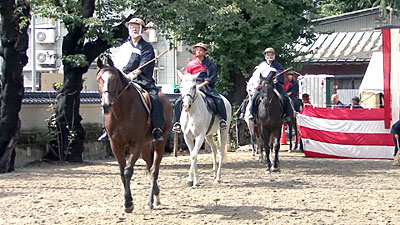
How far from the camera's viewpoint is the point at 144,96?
11.5 metres

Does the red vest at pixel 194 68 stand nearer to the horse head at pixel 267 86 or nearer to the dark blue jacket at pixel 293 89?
the horse head at pixel 267 86

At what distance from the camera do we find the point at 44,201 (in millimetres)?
12375

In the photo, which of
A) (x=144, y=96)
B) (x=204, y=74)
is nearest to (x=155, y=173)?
(x=144, y=96)

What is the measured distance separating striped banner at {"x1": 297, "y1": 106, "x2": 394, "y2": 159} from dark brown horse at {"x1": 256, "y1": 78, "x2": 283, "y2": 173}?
13.6 feet

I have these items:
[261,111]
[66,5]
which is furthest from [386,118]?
[66,5]

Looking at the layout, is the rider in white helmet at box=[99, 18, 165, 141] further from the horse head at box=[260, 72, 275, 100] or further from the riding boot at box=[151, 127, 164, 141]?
the horse head at box=[260, 72, 275, 100]

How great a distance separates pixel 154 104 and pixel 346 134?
34.5ft

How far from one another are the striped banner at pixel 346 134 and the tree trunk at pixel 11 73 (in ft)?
27.6

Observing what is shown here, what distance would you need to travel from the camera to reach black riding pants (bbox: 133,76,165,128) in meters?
11.6

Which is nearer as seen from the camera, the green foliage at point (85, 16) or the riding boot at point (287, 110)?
the green foliage at point (85, 16)

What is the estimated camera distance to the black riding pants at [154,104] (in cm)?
1159

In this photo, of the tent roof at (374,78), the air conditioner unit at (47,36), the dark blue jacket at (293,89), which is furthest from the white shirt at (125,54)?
the air conditioner unit at (47,36)

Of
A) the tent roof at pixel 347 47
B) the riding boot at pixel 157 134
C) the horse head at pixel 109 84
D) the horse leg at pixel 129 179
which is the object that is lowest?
the horse leg at pixel 129 179

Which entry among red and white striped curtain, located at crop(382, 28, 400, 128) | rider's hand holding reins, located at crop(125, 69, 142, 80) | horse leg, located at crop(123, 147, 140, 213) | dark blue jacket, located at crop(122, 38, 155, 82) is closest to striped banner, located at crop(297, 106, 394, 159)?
red and white striped curtain, located at crop(382, 28, 400, 128)
